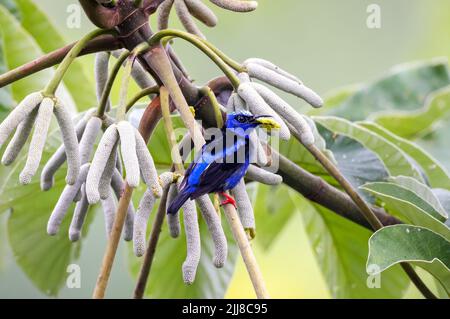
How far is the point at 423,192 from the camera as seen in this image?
4.92 ft

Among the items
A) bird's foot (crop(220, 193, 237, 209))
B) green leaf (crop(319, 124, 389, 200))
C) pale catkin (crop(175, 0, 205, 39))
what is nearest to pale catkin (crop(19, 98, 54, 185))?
bird's foot (crop(220, 193, 237, 209))

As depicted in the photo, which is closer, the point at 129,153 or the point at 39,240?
the point at 129,153

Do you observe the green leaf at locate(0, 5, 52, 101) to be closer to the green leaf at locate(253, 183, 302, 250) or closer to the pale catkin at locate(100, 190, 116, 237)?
the green leaf at locate(253, 183, 302, 250)

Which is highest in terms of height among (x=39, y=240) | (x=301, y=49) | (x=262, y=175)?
(x=262, y=175)

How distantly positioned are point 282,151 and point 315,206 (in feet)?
0.52

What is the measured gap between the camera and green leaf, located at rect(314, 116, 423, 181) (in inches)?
64.8

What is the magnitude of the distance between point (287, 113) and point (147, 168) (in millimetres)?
216

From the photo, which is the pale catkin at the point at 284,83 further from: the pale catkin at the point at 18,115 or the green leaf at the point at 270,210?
the green leaf at the point at 270,210

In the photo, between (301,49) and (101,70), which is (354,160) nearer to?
(101,70)

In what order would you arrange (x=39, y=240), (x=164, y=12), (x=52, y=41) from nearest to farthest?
(x=164, y=12) < (x=39, y=240) < (x=52, y=41)

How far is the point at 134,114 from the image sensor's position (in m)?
1.72

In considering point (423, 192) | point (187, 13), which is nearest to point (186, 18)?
point (187, 13)

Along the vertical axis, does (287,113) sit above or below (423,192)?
above

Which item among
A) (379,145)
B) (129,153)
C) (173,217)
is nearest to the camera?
(129,153)
